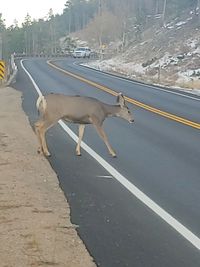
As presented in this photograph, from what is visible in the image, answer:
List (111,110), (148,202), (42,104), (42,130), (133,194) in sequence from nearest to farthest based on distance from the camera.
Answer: (148,202), (133,194), (42,104), (42,130), (111,110)

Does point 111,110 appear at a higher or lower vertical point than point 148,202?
higher

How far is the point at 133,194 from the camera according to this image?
7.63 meters

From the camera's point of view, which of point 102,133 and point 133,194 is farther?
point 102,133

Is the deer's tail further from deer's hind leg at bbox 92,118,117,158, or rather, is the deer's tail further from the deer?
deer's hind leg at bbox 92,118,117,158

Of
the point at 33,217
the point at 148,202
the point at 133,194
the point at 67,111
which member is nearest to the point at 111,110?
the point at 67,111

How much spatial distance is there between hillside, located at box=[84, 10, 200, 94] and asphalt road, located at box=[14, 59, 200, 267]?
20322 millimetres

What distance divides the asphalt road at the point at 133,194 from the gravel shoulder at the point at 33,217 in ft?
0.58

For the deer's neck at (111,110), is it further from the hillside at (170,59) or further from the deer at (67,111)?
the hillside at (170,59)

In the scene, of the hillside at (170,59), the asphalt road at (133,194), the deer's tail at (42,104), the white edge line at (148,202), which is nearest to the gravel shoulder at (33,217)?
the asphalt road at (133,194)

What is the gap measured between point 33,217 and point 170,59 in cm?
4853

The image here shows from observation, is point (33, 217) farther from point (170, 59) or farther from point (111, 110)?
point (170, 59)

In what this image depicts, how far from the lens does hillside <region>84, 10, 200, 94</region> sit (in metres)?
41.8

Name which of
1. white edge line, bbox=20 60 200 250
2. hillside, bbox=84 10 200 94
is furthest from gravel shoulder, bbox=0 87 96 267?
hillside, bbox=84 10 200 94

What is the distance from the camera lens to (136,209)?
693cm
